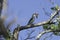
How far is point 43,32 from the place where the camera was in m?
6.95

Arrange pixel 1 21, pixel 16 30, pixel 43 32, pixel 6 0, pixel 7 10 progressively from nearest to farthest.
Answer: pixel 1 21
pixel 7 10
pixel 6 0
pixel 16 30
pixel 43 32

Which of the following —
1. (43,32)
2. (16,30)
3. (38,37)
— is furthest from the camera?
(43,32)

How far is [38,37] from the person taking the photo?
6.44 metres

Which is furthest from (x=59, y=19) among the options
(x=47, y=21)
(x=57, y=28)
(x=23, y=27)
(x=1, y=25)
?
(x=1, y=25)

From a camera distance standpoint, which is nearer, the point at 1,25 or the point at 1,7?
the point at 1,25

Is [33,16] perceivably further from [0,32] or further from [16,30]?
[0,32]

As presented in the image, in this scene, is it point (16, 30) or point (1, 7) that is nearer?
point (1, 7)

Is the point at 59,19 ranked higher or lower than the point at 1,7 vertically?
lower

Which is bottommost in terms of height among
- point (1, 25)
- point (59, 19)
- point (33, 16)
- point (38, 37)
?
point (38, 37)

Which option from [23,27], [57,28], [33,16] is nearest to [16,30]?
[23,27]

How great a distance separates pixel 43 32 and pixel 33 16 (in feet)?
5.88

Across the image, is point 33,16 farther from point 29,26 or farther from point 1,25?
point 1,25

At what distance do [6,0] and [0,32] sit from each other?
44 cm

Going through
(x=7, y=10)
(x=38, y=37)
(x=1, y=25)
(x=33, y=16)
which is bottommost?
(x=38, y=37)
